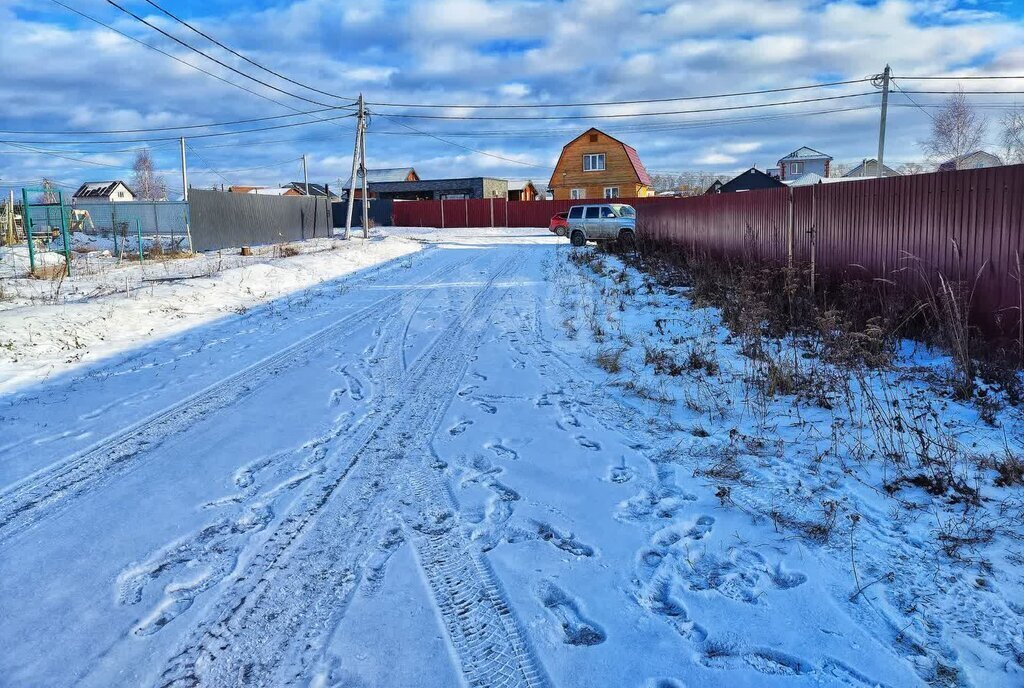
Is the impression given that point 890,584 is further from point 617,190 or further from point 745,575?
point 617,190

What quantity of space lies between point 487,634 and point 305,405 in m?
3.63

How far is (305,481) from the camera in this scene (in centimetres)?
433

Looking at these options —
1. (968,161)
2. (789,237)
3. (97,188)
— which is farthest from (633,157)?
(97,188)

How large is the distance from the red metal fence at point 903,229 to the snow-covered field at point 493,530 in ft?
3.31

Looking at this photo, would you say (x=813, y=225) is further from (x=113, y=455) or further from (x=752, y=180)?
(x=752, y=180)

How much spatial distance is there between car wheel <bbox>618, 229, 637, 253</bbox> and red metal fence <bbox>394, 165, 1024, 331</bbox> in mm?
6215

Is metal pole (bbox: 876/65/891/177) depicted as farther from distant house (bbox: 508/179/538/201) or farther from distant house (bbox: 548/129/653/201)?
distant house (bbox: 508/179/538/201)

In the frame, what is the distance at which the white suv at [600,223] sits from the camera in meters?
26.9

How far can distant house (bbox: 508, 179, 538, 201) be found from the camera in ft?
238

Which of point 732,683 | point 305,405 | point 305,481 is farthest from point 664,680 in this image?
point 305,405

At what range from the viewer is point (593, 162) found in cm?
5769

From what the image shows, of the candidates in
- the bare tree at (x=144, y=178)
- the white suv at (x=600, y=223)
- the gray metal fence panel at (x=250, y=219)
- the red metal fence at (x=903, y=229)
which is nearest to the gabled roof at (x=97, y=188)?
the bare tree at (x=144, y=178)

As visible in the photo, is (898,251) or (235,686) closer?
(235,686)

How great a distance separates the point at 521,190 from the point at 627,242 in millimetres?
51995
